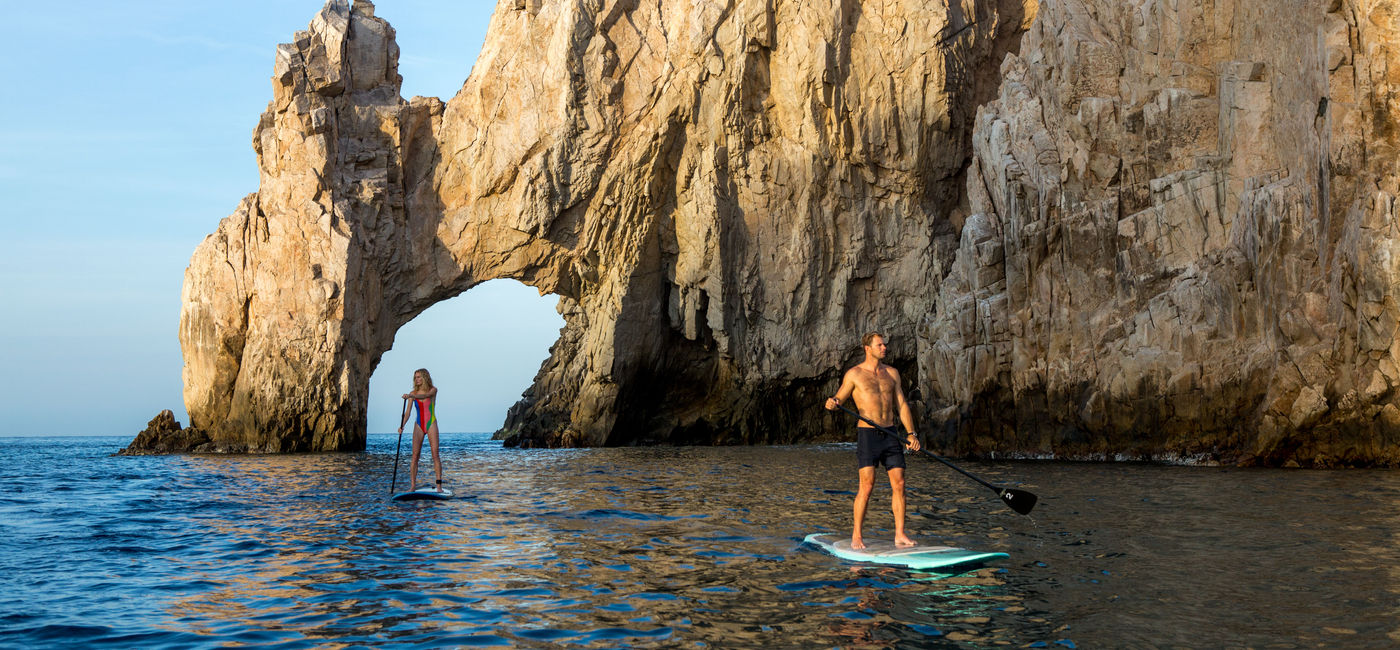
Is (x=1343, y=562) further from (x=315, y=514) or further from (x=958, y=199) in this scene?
(x=958, y=199)

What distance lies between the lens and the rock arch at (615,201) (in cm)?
4022

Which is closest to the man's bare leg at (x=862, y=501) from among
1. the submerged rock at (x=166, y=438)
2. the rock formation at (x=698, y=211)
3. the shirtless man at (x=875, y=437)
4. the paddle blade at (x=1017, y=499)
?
the shirtless man at (x=875, y=437)

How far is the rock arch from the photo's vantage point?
40219 millimetres

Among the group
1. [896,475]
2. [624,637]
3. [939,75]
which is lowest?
[624,637]

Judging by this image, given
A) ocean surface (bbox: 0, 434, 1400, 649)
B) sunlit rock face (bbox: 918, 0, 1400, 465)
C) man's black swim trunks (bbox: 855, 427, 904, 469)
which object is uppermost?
sunlit rock face (bbox: 918, 0, 1400, 465)

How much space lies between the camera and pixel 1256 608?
7016 mm

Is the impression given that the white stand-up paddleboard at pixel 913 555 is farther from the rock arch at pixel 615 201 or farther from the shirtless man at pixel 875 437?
the rock arch at pixel 615 201

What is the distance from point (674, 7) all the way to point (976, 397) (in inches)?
798

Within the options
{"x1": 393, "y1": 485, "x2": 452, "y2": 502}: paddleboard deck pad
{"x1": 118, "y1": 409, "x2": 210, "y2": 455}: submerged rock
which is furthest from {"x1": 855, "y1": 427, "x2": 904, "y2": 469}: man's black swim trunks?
{"x1": 118, "y1": 409, "x2": 210, "y2": 455}: submerged rock

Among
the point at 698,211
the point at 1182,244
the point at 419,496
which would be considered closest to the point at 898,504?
the point at 419,496

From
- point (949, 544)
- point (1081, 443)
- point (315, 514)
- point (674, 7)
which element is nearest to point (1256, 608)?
point (949, 544)

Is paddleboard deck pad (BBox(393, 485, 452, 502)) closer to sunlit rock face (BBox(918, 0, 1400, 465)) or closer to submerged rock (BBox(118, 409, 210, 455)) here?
sunlit rock face (BBox(918, 0, 1400, 465))

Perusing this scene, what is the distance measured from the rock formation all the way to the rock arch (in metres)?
0.10

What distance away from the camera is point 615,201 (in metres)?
42.5
